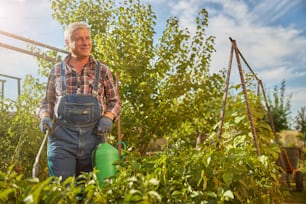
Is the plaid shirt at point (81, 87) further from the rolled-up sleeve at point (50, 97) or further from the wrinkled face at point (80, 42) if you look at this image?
the wrinkled face at point (80, 42)

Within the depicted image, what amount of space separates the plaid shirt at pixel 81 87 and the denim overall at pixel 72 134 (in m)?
0.08

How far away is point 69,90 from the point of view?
2.60 metres

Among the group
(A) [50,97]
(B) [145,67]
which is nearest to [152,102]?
(B) [145,67]

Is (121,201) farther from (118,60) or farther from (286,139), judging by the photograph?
(286,139)

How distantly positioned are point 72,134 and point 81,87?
1.08 feet

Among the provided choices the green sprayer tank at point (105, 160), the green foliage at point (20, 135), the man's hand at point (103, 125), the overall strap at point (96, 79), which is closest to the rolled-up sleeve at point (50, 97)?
the overall strap at point (96, 79)

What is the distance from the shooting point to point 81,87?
8.57 feet

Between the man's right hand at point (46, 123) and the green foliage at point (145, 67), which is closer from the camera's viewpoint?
the man's right hand at point (46, 123)

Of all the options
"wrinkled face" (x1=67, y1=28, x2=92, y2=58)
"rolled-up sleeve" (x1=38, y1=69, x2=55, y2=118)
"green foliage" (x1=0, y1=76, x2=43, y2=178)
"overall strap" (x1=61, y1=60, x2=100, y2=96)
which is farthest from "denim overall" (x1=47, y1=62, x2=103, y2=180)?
"green foliage" (x1=0, y1=76, x2=43, y2=178)

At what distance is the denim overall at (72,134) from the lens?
251cm

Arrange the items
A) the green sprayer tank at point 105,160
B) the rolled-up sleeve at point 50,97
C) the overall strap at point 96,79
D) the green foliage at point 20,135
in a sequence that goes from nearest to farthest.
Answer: the green sprayer tank at point 105,160, the overall strap at point 96,79, the rolled-up sleeve at point 50,97, the green foliage at point 20,135

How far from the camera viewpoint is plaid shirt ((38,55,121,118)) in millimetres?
2617

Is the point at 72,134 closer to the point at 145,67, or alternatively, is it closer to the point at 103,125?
the point at 103,125

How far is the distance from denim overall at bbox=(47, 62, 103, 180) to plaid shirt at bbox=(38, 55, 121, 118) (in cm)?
8
